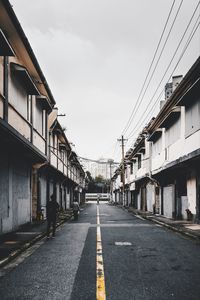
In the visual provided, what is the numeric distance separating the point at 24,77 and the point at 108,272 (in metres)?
10.7

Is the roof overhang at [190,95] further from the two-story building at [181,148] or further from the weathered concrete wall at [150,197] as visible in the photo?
the weathered concrete wall at [150,197]

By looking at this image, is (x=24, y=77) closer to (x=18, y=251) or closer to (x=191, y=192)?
(x=18, y=251)

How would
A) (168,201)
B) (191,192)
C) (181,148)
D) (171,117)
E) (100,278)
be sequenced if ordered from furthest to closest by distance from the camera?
(168,201)
(171,117)
(191,192)
(181,148)
(100,278)

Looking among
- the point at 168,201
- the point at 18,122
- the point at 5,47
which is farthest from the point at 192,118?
the point at 5,47

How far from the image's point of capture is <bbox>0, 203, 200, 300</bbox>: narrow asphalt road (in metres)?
5.84

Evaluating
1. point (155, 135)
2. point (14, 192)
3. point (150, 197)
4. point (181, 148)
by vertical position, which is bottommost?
point (150, 197)

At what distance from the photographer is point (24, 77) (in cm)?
1568

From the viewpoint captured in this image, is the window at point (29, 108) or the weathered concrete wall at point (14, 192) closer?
the weathered concrete wall at point (14, 192)

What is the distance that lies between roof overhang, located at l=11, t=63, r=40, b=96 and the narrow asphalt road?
23.6 ft

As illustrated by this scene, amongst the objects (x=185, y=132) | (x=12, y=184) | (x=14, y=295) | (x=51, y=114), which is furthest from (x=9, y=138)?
(x=51, y=114)

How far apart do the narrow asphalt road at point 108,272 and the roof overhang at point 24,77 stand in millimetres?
7201

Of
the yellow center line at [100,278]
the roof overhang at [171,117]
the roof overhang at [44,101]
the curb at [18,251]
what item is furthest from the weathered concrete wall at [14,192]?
the roof overhang at [171,117]

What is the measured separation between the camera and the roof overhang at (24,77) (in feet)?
47.4

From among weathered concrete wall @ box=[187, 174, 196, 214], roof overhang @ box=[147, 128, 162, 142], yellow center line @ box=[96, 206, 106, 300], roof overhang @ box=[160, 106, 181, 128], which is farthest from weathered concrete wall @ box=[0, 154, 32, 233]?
roof overhang @ box=[147, 128, 162, 142]
